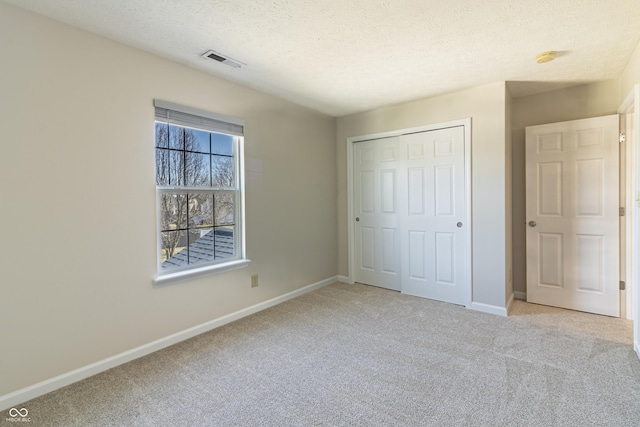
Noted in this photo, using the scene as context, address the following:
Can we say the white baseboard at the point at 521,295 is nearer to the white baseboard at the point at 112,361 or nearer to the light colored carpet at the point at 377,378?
the light colored carpet at the point at 377,378

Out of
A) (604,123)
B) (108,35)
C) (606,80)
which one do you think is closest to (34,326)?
(108,35)

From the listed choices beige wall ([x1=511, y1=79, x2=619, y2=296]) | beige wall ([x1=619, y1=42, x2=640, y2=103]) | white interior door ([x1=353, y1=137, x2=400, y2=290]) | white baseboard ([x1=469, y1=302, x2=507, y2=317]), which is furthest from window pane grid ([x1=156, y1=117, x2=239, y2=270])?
beige wall ([x1=619, y1=42, x2=640, y2=103])

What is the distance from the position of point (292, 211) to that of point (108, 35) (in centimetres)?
229

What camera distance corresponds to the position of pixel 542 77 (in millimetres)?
2908

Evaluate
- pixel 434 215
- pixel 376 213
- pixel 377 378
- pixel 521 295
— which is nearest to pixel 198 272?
pixel 377 378

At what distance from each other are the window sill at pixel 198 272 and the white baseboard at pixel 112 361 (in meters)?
0.46

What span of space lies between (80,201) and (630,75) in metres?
4.42

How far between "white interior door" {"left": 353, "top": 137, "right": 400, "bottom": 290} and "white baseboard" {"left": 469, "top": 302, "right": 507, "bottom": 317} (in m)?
0.95

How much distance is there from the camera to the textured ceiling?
5.98 feet

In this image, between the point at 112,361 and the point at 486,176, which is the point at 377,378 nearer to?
the point at 112,361

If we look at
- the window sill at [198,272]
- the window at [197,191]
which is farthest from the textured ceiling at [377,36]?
the window sill at [198,272]

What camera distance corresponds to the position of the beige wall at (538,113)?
3.03 m

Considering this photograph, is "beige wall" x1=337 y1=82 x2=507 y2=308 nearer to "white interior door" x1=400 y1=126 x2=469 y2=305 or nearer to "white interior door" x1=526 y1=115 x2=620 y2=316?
"white interior door" x1=400 y1=126 x2=469 y2=305

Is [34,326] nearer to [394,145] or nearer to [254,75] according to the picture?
[254,75]
